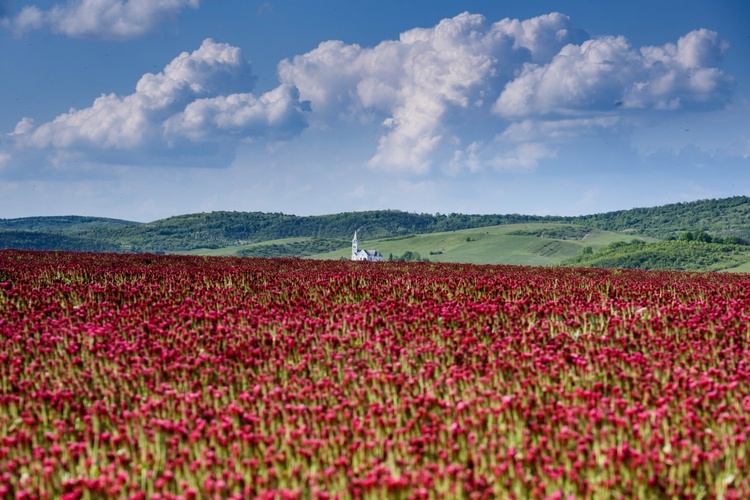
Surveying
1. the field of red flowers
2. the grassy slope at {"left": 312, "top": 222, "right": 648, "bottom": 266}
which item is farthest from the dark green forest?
the field of red flowers

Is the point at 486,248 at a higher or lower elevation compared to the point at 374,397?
higher

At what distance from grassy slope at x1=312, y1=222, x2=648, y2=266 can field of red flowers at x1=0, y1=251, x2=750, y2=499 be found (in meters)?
137

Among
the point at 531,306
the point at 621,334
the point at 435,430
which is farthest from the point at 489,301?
the point at 435,430

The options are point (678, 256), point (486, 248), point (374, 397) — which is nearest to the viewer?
point (374, 397)

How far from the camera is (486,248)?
169875 mm

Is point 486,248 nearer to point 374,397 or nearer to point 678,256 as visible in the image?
point 678,256

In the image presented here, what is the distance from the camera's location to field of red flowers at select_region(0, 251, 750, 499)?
19.0 feet

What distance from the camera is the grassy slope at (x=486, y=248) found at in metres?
158

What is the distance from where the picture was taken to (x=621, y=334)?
32.7ft

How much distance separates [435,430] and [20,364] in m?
5.12

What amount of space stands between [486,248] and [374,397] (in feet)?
538

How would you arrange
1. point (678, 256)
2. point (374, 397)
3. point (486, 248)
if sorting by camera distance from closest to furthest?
point (374, 397) → point (678, 256) → point (486, 248)

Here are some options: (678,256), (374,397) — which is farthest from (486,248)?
(374,397)

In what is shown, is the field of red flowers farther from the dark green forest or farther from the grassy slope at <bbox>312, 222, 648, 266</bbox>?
the grassy slope at <bbox>312, 222, 648, 266</bbox>
